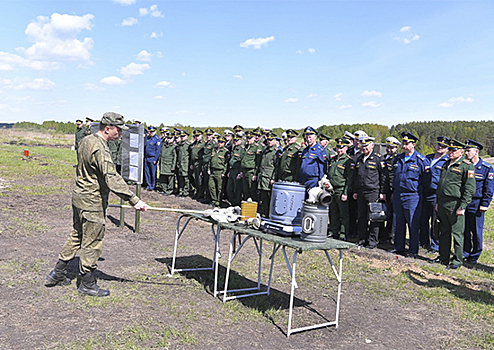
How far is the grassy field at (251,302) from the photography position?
4.26 meters

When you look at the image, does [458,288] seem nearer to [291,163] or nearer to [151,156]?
[291,163]

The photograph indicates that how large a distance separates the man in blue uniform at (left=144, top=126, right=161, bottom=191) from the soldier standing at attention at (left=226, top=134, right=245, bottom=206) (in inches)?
153

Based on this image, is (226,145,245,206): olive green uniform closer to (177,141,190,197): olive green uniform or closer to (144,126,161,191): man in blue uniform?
(177,141,190,197): olive green uniform

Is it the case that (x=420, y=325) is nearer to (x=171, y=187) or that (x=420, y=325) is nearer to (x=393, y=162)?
(x=393, y=162)

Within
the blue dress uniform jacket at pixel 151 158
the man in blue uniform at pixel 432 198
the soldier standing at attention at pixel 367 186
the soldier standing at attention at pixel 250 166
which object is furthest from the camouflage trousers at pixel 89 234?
the blue dress uniform jacket at pixel 151 158

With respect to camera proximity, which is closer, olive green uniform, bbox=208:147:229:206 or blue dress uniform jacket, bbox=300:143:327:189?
blue dress uniform jacket, bbox=300:143:327:189

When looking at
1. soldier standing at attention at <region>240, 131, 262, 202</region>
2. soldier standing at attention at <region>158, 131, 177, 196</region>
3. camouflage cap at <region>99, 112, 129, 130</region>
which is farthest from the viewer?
soldier standing at attention at <region>158, 131, 177, 196</region>

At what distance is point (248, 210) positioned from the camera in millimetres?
5121

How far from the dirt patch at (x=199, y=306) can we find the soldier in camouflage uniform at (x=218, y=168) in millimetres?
4686

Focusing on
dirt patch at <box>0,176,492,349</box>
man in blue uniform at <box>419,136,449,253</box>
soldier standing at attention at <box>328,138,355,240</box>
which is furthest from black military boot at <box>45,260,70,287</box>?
man in blue uniform at <box>419,136,449,253</box>

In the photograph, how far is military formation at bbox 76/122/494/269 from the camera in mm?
7270

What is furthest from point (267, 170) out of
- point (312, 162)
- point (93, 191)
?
point (93, 191)

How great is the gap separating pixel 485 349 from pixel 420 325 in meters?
0.70

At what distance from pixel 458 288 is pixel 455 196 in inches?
64.4
